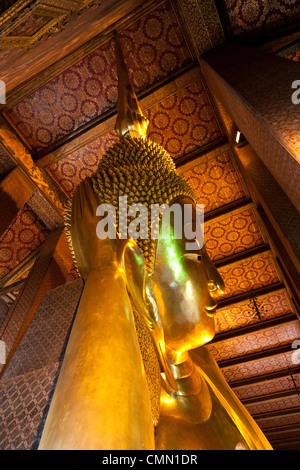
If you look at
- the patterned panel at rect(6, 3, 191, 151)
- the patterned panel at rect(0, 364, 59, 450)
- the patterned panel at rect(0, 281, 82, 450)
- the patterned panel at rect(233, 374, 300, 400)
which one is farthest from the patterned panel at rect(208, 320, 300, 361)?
the patterned panel at rect(0, 364, 59, 450)

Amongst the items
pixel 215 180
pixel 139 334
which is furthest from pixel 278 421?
pixel 139 334

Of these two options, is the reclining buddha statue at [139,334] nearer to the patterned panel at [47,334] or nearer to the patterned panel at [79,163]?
the patterned panel at [47,334]

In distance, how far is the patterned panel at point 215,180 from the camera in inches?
143

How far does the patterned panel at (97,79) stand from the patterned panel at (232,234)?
77.8 inches

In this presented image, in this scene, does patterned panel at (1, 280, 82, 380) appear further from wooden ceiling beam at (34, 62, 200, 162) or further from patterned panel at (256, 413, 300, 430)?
patterned panel at (256, 413, 300, 430)

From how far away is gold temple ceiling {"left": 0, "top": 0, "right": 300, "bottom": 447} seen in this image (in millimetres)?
2592

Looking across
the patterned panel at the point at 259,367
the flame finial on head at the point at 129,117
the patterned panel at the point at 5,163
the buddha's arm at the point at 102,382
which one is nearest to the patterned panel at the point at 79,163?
the patterned panel at the point at 5,163

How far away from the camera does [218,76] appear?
214 cm

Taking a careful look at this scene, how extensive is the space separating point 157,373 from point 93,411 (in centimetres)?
64

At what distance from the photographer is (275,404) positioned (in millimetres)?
6000

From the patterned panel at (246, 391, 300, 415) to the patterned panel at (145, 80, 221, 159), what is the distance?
5315 millimetres
